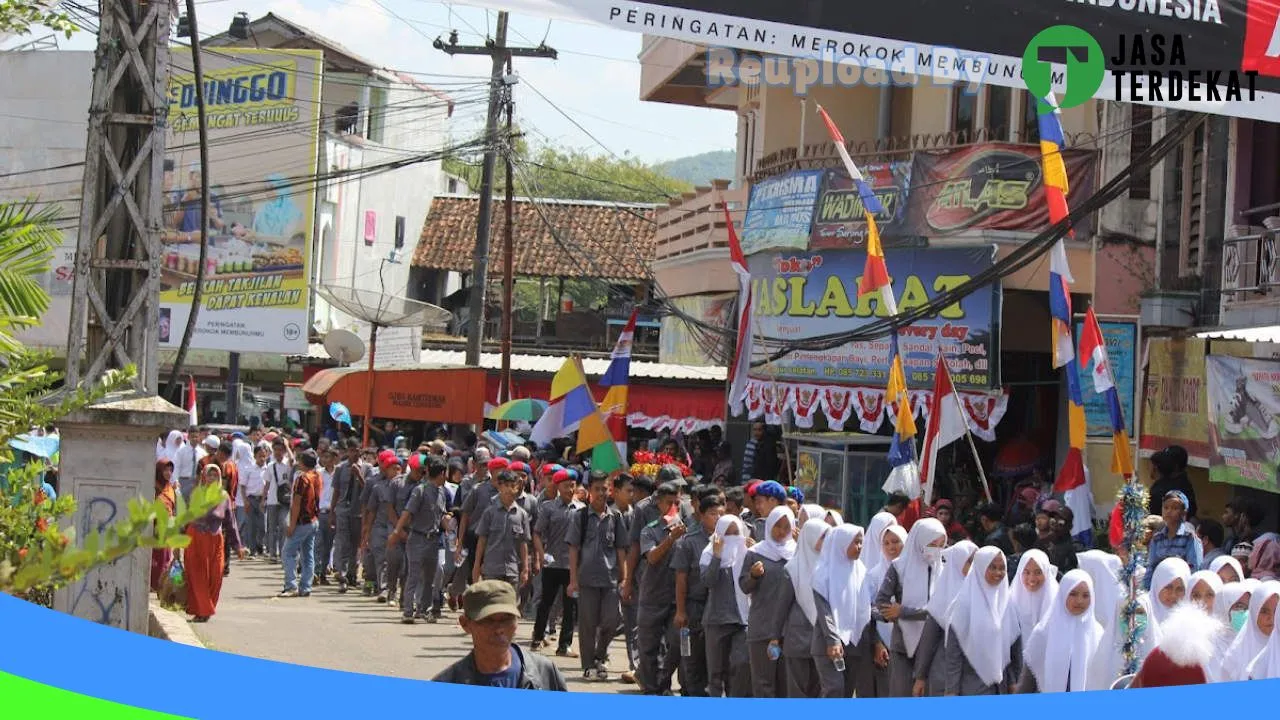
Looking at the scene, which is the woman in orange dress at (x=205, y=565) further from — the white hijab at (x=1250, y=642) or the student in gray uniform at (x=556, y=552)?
the white hijab at (x=1250, y=642)

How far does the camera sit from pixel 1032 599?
8812 mm

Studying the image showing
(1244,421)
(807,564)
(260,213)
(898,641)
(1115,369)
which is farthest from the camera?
(260,213)

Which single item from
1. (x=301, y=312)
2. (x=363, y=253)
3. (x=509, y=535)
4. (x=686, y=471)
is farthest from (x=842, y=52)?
(x=363, y=253)

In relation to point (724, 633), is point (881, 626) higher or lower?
higher

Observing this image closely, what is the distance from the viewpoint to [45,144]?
37719mm

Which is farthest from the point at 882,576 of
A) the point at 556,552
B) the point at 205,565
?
the point at 205,565

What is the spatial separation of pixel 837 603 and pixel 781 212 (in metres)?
12.6

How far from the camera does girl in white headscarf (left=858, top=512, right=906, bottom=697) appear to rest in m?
9.85

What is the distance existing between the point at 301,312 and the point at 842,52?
94.2ft

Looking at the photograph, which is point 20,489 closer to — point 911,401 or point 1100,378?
point 1100,378

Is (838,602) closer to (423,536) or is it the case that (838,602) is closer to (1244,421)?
(1244,421)

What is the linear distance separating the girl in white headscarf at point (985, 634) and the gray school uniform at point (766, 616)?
147 cm

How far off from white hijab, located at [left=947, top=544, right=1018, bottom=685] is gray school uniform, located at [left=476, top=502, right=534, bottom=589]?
18.2 ft

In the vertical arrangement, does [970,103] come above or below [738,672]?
above
